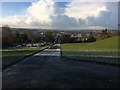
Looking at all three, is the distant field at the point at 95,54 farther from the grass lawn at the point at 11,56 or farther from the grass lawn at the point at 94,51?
the grass lawn at the point at 11,56

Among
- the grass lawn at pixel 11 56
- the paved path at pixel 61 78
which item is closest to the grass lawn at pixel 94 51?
the grass lawn at pixel 11 56

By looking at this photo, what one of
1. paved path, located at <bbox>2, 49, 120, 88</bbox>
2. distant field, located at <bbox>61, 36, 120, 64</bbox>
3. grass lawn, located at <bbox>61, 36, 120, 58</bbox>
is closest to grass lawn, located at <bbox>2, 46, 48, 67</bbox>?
paved path, located at <bbox>2, 49, 120, 88</bbox>

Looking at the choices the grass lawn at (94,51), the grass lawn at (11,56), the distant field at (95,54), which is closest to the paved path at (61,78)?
the grass lawn at (11,56)

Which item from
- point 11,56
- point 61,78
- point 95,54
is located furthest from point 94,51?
point 61,78

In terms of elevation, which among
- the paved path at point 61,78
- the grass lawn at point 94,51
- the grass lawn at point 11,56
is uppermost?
the paved path at point 61,78

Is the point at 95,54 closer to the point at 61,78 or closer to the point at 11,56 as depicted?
the point at 11,56

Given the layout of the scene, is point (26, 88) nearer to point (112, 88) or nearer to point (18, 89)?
point (18, 89)

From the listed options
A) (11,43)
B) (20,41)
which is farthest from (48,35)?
(11,43)

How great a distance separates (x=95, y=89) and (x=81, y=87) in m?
0.75

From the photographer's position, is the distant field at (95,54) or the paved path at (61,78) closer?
the paved path at (61,78)

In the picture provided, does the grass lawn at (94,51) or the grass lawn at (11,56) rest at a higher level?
the grass lawn at (11,56)

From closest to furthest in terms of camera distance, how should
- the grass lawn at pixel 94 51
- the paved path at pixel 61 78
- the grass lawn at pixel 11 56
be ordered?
the paved path at pixel 61 78, the grass lawn at pixel 11 56, the grass lawn at pixel 94 51

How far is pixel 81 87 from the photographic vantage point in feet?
35.8

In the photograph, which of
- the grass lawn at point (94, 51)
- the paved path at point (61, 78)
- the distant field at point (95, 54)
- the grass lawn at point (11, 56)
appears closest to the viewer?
the paved path at point (61, 78)
